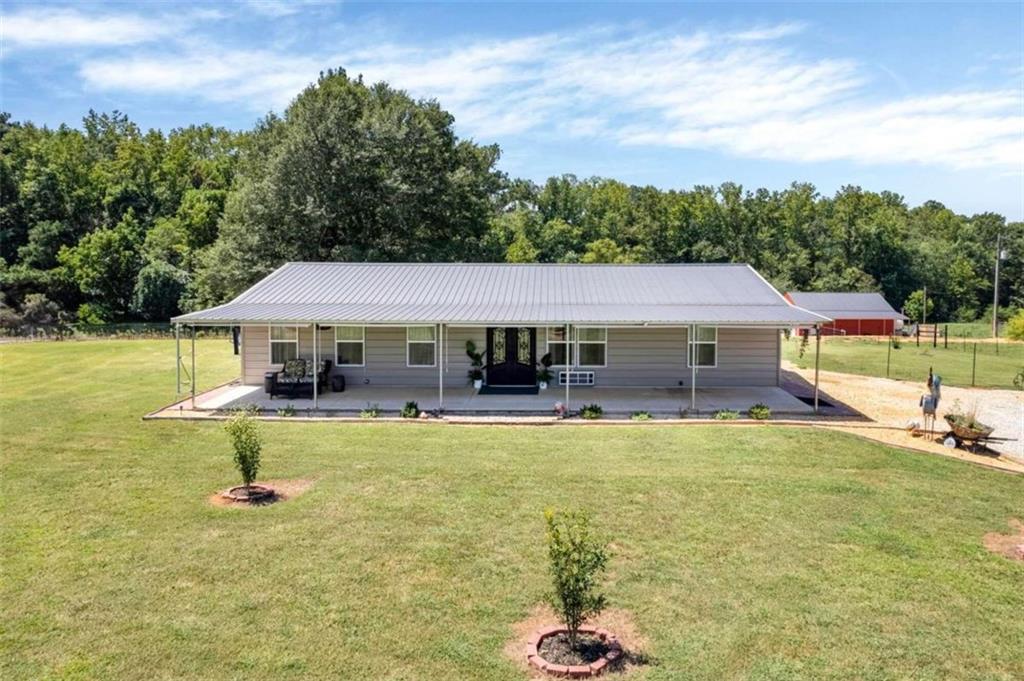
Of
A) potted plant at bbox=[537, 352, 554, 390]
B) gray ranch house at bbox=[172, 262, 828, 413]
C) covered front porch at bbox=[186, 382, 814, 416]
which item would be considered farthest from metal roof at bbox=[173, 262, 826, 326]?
covered front porch at bbox=[186, 382, 814, 416]

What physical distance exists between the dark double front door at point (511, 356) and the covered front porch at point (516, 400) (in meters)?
0.72

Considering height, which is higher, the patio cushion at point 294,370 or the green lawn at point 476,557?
the patio cushion at point 294,370

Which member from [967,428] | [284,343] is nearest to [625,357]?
[967,428]

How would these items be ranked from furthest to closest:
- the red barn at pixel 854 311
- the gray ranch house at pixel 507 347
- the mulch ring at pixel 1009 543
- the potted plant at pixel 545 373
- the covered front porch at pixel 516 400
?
the red barn at pixel 854 311 < the potted plant at pixel 545 373 < the gray ranch house at pixel 507 347 < the covered front porch at pixel 516 400 < the mulch ring at pixel 1009 543

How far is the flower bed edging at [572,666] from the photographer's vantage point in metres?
5.31

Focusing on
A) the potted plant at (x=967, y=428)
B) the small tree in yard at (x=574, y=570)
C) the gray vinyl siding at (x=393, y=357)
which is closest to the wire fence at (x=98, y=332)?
the gray vinyl siding at (x=393, y=357)

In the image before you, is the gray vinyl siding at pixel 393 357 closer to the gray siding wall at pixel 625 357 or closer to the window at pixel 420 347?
the gray siding wall at pixel 625 357

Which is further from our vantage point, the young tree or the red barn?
the young tree

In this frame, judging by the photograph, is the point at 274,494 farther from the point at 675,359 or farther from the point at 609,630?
the point at 675,359

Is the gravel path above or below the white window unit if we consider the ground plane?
below

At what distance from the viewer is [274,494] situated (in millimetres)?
9477

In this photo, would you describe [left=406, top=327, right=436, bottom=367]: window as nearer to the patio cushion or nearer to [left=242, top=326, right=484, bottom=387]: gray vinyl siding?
[left=242, top=326, right=484, bottom=387]: gray vinyl siding

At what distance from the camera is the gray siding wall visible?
60.5 ft

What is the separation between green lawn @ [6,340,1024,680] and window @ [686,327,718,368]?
568cm
